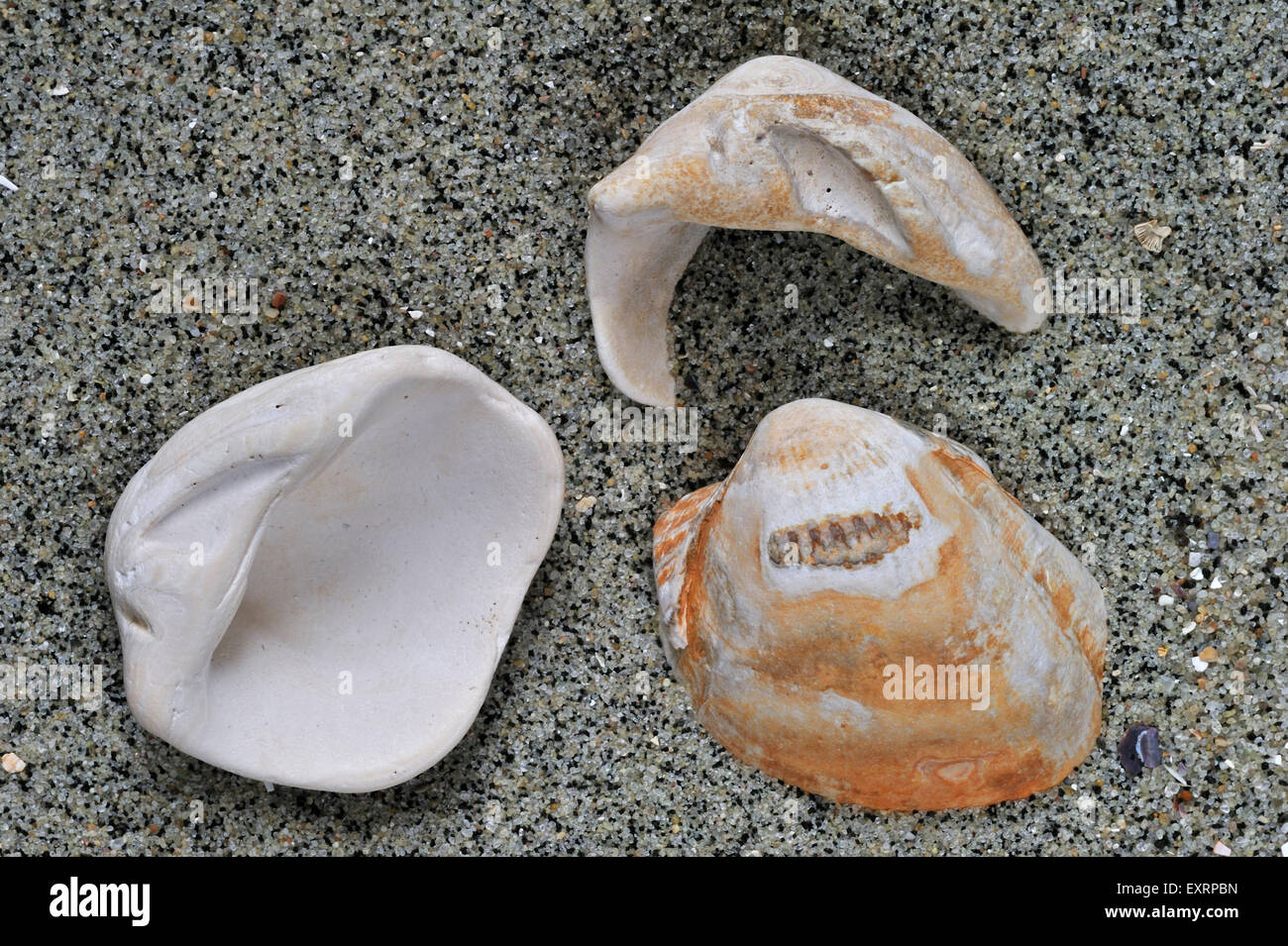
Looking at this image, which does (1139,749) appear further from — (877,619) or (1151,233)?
(1151,233)

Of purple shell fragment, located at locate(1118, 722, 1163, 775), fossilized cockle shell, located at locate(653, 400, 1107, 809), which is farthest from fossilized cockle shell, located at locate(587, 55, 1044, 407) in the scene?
purple shell fragment, located at locate(1118, 722, 1163, 775)

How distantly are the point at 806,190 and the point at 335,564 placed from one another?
0.82 m

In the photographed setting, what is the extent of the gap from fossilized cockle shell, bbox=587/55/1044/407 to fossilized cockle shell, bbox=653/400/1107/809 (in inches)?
9.6

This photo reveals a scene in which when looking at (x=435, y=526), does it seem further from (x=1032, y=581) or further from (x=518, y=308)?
(x=1032, y=581)

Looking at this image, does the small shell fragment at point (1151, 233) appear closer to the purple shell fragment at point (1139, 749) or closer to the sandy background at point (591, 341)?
the sandy background at point (591, 341)

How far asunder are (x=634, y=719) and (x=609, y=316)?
0.58 metres

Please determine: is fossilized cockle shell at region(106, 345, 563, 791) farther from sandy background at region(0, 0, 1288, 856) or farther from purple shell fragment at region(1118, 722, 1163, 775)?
purple shell fragment at region(1118, 722, 1163, 775)

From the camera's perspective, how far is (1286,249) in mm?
1700

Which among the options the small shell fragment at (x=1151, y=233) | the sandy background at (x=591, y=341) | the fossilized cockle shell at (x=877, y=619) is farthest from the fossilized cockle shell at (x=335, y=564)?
the small shell fragment at (x=1151, y=233)

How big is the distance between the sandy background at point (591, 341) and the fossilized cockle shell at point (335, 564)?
12 cm

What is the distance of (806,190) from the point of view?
5.08 ft

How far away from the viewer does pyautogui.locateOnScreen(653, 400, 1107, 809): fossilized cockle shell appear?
1.45m

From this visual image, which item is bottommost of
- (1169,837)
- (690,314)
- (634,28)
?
(1169,837)

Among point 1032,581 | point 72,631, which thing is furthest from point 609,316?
point 72,631
